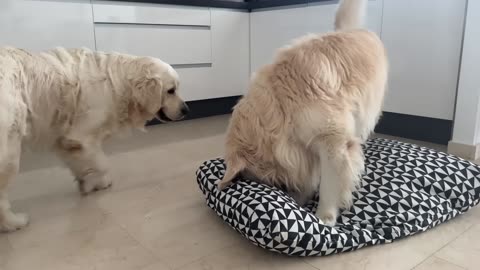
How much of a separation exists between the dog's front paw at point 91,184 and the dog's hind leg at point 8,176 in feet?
1.12

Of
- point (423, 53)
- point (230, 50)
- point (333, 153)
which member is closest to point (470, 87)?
point (423, 53)

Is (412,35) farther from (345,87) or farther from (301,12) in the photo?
(345,87)

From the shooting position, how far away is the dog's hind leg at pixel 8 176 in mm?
1330

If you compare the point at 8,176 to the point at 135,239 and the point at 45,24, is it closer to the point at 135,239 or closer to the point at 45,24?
the point at 135,239

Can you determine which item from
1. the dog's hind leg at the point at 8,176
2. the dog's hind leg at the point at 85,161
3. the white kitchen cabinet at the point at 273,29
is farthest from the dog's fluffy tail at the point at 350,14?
the dog's hind leg at the point at 8,176

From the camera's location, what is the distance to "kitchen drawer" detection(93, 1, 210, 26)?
2600 mm

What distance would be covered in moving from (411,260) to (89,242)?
103 centimetres

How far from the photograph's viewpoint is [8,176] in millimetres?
1358

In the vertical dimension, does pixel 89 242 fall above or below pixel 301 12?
below

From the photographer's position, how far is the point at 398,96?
2453 mm

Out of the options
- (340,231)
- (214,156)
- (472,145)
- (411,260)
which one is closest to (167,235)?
(340,231)

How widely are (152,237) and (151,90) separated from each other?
73 centimetres

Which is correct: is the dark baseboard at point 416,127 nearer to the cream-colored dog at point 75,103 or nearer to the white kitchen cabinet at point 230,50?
the white kitchen cabinet at point 230,50

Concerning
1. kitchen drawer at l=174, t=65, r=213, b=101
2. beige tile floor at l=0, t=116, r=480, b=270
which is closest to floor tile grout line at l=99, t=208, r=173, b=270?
beige tile floor at l=0, t=116, r=480, b=270
